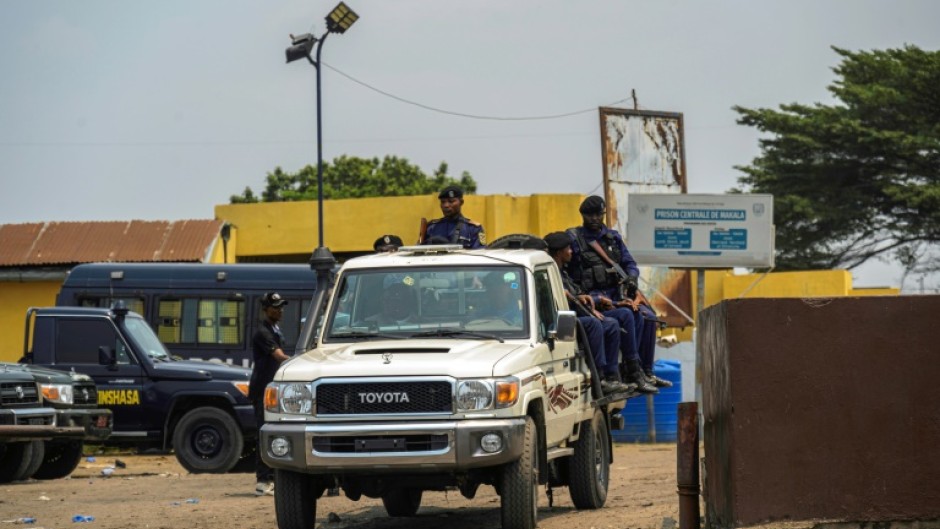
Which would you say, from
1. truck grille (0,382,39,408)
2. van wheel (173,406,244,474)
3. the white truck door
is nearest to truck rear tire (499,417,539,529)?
the white truck door

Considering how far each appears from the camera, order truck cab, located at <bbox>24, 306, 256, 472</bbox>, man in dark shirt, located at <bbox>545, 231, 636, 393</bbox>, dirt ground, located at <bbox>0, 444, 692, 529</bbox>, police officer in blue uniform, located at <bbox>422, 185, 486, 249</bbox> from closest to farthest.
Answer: dirt ground, located at <bbox>0, 444, 692, 529</bbox>
man in dark shirt, located at <bbox>545, 231, 636, 393</bbox>
police officer in blue uniform, located at <bbox>422, 185, 486, 249</bbox>
truck cab, located at <bbox>24, 306, 256, 472</bbox>

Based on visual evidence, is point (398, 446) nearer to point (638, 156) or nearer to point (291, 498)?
point (291, 498)

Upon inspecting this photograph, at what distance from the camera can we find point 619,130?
1236 inches

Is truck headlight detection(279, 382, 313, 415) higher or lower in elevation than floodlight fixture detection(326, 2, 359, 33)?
lower

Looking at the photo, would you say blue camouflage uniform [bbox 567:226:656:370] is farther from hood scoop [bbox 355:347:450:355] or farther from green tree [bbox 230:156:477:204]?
green tree [bbox 230:156:477:204]

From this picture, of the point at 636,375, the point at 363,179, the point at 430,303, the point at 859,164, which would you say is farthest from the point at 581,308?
the point at 363,179

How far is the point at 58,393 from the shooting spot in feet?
60.7

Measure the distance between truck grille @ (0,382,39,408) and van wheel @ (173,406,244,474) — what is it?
8.33ft

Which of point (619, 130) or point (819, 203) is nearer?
point (619, 130)

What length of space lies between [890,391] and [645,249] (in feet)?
65.8

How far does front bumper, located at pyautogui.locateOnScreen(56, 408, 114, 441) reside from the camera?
59.7ft

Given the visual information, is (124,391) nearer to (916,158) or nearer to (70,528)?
(70,528)

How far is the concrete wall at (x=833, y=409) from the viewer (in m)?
8.56

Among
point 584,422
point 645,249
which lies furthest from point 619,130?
point 584,422
